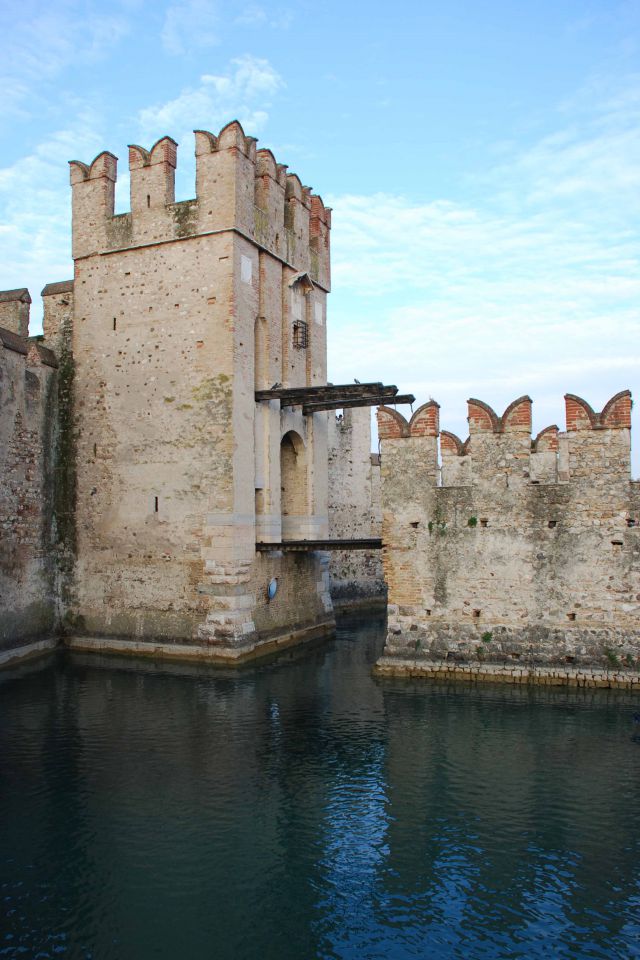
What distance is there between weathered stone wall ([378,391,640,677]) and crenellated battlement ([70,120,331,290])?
5.33 m

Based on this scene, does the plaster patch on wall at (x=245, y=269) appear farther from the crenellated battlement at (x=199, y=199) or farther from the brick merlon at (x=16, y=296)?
the brick merlon at (x=16, y=296)

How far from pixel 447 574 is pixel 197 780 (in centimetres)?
573

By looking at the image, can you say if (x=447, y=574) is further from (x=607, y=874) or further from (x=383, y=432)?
(x=607, y=874)

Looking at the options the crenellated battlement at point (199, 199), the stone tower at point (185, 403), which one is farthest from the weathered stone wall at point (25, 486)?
the crenellated battlement at point (199, 199)

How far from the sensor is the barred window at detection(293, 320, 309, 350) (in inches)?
674

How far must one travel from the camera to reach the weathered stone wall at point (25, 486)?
47.4ft

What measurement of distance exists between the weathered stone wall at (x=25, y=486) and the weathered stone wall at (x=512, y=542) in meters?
7.28

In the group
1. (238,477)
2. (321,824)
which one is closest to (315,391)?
(238,477)

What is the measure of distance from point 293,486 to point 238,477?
2.98 metres

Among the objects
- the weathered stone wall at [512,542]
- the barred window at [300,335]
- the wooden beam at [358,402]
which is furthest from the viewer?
the barred window at [300,335]

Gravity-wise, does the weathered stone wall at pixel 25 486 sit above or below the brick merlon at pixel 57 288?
below

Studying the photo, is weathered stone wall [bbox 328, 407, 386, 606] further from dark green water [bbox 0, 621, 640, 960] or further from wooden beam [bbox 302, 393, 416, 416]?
dark green water [bbox 0, 621, 640, 960]

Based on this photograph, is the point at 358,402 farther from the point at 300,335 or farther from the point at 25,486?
the point at 25,486

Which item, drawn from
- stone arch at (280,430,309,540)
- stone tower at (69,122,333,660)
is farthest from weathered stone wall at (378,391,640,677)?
stone arch at (280,430,309,540)
